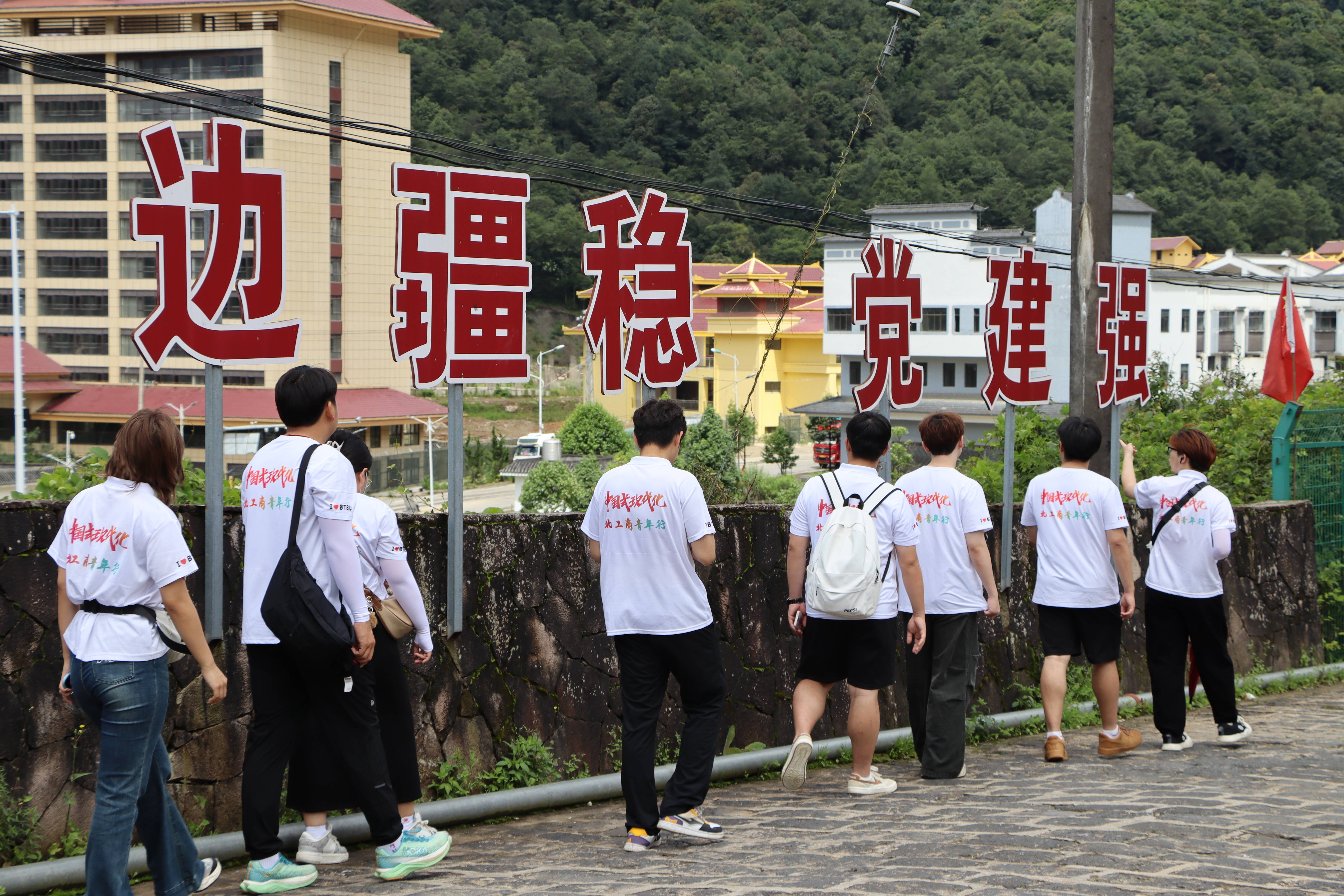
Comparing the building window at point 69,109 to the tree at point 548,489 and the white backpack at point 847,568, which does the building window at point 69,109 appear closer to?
the tree at point 548,489

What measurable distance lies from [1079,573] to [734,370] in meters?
51.2

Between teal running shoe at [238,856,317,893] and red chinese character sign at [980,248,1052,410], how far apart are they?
5622 millimetres

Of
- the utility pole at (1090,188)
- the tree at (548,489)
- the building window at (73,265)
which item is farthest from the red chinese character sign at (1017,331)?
the building window at (73,265)

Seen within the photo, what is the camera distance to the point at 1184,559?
254 inches

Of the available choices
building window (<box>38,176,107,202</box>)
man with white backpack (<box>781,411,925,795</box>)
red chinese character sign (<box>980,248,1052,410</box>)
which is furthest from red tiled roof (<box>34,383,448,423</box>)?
man with white backpack (<box>781,411,925,795</box>)

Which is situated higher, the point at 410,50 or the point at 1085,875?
the point at 410,50

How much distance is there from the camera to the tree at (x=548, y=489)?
2723 cm

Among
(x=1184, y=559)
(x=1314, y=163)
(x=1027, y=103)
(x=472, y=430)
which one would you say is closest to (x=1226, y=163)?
(x=1314, y=163)

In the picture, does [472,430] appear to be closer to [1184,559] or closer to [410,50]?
[410,50]

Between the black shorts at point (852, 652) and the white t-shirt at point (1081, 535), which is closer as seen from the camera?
the black shorts at point (852, 652)

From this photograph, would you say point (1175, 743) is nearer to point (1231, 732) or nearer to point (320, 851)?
point (1231, 732)

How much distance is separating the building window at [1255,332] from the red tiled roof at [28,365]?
5037cm

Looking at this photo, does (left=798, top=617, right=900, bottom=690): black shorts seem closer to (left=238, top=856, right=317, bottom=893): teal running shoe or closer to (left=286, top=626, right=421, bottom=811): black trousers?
(left=286, top=626, right=421, bottom=811): black trousers

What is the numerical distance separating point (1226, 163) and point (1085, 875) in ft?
268
